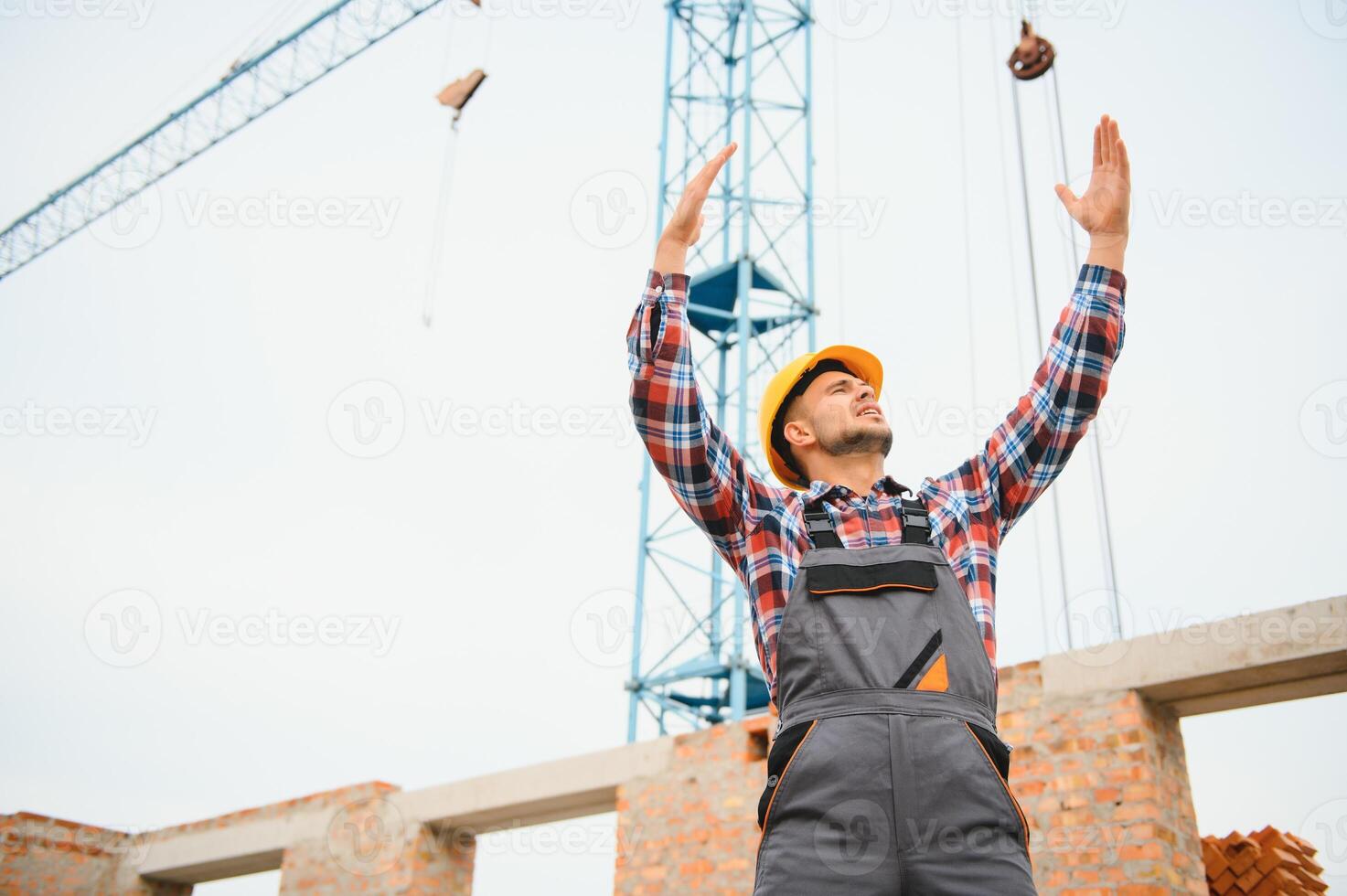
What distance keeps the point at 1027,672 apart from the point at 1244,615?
1123 mm

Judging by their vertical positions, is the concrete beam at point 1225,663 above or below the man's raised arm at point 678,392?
above

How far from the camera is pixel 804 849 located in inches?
69.6

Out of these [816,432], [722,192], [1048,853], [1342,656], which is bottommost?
[1048,853]

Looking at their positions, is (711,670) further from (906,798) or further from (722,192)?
(906,798)

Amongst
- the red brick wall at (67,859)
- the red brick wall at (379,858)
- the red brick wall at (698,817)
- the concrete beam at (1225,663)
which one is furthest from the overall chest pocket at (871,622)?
the red brick wall at (67,859)

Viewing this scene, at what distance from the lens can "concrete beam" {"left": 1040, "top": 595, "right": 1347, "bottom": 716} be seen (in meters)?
5.48

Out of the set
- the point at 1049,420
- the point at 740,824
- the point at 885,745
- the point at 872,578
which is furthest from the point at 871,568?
the point at 740,824

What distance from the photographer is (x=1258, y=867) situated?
6602 mm

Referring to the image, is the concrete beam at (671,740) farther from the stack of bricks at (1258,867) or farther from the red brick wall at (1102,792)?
the stack of bricks at (1258,867)

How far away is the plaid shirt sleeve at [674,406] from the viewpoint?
216cm

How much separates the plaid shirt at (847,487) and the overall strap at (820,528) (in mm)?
28

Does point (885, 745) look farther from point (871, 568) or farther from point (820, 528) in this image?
point (820, 528)

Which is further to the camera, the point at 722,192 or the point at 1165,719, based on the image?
the point at 722,192

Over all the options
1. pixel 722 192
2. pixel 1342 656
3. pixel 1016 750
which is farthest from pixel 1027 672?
pixel 722 192
